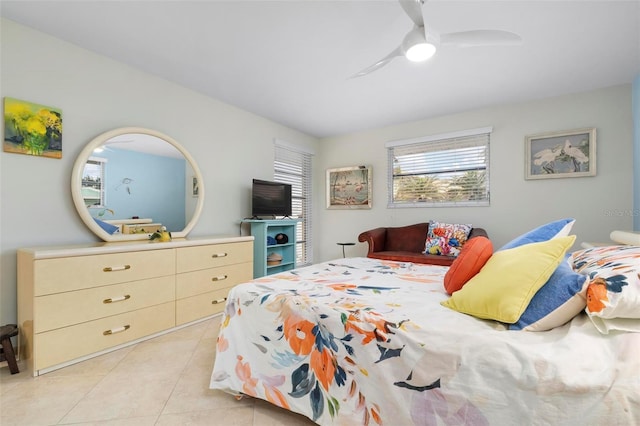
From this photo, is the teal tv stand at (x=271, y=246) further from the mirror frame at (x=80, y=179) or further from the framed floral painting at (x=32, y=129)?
the framed floral painting at (x=32, y=129)

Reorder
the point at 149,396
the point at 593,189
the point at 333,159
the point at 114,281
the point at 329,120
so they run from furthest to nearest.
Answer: the point at 333,159
the point at 329,120
the point at 593,189
the point at 114,281
the point at 149,396

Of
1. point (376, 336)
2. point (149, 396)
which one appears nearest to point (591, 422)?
point (376, 336)

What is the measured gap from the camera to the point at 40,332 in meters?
1.82

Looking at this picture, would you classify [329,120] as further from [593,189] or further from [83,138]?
[593,189]

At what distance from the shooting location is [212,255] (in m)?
2.85

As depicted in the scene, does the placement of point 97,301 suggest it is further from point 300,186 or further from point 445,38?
point 300,186

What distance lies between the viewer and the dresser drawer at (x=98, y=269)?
1844mm

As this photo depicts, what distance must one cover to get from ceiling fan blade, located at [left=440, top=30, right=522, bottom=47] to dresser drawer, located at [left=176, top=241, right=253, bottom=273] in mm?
2613

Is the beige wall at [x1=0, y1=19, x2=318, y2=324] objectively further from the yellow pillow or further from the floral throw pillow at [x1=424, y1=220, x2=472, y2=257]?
the yellow pillow

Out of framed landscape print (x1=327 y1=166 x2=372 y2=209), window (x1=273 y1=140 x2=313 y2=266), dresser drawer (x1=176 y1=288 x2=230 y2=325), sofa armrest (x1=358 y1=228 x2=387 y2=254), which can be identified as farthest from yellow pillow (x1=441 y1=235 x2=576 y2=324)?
window (x1=273 y1=140 x2=313 y2=266)

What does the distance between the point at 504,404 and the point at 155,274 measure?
8.27 ft

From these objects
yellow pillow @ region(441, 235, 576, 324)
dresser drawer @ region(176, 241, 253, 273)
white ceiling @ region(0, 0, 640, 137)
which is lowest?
dresser drawer @ region(176, 241, 253, 273)

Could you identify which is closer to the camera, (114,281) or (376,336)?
(376,336)

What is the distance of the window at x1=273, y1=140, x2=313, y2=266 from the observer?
4543mm
